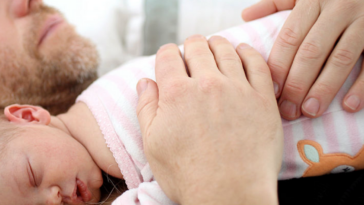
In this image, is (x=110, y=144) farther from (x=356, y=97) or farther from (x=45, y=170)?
(x=356, y=97)

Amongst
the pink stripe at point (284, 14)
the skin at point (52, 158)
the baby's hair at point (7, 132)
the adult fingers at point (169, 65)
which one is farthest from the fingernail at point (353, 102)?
the baby's hair at point (7, 132)

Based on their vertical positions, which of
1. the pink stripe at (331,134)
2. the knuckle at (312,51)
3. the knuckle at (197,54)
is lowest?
the pink stripe at (331,134)

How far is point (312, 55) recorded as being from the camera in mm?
734

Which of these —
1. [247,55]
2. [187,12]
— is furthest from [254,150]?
[187,12]

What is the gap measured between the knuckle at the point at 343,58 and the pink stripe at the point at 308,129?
0.58ft

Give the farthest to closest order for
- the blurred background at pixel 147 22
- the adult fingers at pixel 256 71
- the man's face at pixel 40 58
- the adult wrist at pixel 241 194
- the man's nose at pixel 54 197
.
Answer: the blurred background at pixel 147 22
the man's face at pixel 40 58
the man's nose at pixel 54 197
the adult fingers at pixel 256 71
the adult wrist at pixel 241 194

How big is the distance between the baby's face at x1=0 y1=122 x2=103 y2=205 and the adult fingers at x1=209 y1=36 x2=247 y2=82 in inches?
21.0

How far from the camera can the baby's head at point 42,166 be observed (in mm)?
807

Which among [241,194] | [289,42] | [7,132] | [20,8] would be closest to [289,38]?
[289,42]

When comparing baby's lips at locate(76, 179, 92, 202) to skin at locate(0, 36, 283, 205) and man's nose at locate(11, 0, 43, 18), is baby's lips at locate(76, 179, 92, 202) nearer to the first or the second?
skin at locate(0, 36, 283, 205)

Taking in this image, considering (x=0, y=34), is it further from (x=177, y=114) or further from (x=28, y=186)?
(x=177, y=114)

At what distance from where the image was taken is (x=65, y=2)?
5.84ft

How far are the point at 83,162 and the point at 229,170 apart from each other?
0.52 metres

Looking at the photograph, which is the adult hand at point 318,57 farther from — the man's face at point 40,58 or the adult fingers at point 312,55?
the man's face at point 40,58
